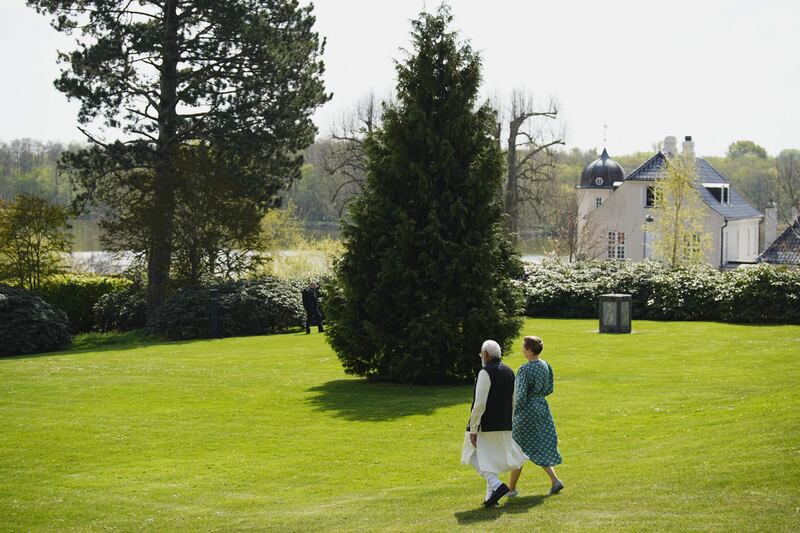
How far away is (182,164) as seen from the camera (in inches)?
1403

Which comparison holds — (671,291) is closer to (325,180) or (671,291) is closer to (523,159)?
(523,159)

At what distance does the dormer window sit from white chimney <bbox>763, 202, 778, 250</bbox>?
146 inches

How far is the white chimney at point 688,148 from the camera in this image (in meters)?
59.4

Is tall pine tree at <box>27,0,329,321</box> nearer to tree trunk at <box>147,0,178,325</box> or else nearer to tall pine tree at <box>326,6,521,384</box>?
tree trunk at <box>147,0,178,325</box>

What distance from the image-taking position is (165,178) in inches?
1394

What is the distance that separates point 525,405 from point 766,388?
9.17 meters

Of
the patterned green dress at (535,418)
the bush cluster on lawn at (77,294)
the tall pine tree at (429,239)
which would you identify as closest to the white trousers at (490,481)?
the patterned green dress at (535,418)

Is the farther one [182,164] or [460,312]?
[182,164]

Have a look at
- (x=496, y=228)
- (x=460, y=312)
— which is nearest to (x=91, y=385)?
(x=460, y=312)

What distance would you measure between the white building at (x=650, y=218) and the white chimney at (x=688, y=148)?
11 centimetres

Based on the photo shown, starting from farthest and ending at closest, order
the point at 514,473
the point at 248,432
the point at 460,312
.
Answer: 1. the point at 460,312
2. the point at 248,432
3. the point at 514,473

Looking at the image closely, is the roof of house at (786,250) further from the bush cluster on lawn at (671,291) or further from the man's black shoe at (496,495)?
the man's black shoe at (496,495)

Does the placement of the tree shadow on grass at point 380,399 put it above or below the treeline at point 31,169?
below

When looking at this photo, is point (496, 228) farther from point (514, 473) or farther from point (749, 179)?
point (749, 179)
